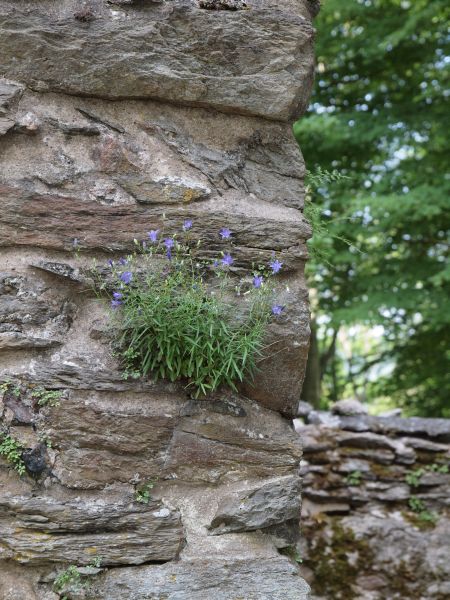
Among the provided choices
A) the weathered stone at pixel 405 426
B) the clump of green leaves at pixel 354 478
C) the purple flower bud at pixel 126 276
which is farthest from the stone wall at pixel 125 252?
the weathered stone at pixel 405 426

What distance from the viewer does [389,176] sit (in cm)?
713

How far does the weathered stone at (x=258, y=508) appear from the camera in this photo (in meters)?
2.30

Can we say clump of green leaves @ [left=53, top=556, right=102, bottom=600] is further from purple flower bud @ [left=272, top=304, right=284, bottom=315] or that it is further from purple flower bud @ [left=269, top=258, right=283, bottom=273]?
purple flower bud @ [left=269, top=258, right=283, bottom=273]

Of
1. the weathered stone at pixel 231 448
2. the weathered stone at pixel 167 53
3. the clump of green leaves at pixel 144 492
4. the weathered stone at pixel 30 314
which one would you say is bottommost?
the clump of green leaves at pixel 144 492

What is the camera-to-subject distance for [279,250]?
2.50 m

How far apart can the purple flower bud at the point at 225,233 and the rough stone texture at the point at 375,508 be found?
122 inches

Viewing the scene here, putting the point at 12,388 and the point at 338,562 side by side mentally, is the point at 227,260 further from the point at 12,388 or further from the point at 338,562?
the point at 338,562

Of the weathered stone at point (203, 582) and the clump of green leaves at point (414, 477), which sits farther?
the clump of green leaves at point (414, 477)

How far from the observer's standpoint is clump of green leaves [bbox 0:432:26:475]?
2180 millimetres

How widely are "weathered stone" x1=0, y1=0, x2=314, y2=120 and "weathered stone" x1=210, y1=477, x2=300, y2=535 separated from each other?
1.42m

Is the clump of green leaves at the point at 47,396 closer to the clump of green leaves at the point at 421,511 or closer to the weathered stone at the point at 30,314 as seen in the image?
the weathered stone at the point at 30,314

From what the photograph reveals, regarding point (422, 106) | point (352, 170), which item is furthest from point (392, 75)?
point (352, 170)

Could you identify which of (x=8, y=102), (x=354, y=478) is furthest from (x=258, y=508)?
(x=354, y=478)

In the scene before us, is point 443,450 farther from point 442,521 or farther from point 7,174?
point 7,174
